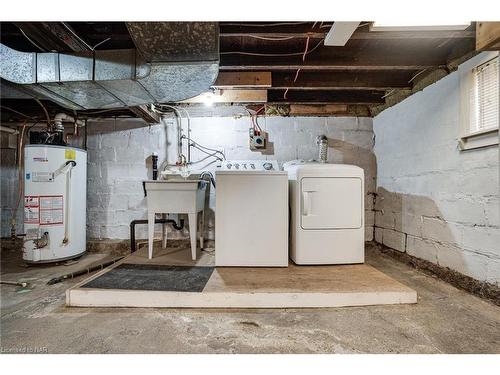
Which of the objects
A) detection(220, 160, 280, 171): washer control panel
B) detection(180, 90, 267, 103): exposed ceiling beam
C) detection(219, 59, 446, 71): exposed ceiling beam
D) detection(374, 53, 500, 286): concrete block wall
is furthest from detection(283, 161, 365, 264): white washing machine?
detection(180, 90, 267, 103): exposed ceiling beam

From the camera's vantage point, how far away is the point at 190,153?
301 centimetres

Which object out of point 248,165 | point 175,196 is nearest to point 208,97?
point 248,165

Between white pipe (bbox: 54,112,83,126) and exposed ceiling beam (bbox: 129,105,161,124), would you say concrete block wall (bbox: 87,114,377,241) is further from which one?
white pipe (bbox: 54,112,83,126)

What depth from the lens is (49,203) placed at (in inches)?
94.2

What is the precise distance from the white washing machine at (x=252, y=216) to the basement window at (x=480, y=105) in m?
1.43

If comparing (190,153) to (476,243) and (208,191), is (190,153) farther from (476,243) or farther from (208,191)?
(476,243)

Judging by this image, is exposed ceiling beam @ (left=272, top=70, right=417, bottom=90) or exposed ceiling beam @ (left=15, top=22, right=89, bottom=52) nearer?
exposed ceiling beam @ (left=15, top=22, right=89, bottom=52)

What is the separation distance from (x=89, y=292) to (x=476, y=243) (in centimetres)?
278

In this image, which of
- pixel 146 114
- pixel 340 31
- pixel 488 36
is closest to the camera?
pixel 488 36

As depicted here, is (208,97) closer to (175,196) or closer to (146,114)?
(146,114)

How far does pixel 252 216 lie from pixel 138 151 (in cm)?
193

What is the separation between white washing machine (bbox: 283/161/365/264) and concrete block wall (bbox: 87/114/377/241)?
1022 mm

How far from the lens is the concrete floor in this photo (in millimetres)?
1183
